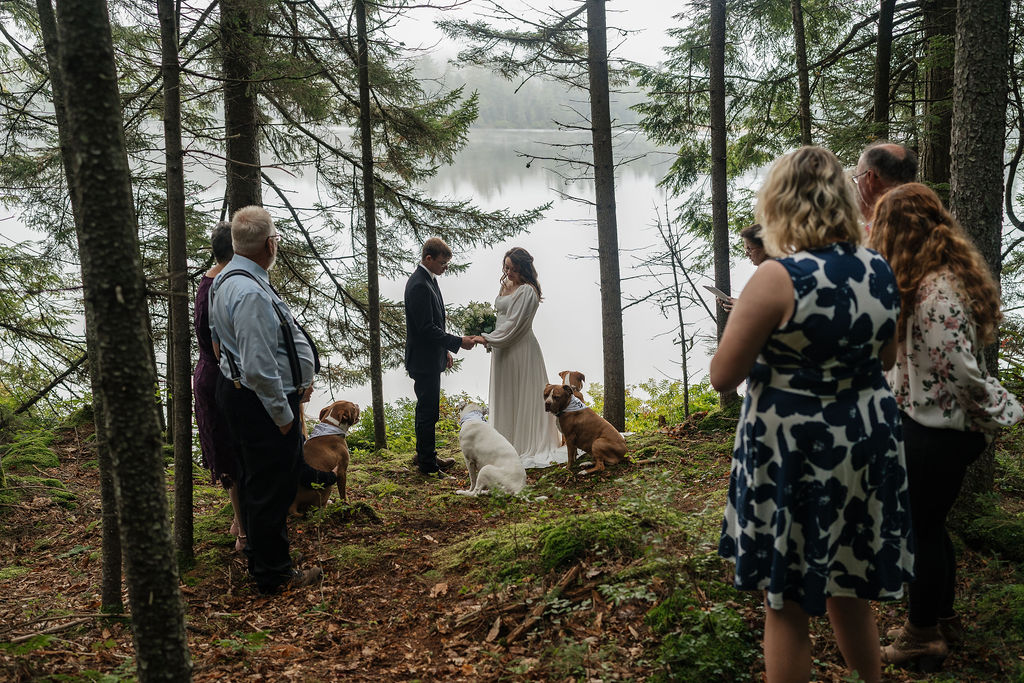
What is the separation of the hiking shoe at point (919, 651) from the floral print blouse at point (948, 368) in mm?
973

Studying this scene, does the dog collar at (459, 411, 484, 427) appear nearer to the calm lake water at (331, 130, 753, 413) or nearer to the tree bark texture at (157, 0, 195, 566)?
the tree bark texture at (157, 0, 195, 566)

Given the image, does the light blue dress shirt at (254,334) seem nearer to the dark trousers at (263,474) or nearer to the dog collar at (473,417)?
the dark trousers at (263,474)

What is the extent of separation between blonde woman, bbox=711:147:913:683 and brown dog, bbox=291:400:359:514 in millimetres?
4041

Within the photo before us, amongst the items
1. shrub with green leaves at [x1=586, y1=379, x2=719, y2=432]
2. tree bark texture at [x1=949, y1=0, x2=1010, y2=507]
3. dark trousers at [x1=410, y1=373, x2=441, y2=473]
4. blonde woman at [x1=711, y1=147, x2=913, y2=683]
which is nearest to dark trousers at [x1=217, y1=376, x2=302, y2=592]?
blonde woman at [x1=711, y1=147, x2=913, y2=683]

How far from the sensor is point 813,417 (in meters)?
2.29

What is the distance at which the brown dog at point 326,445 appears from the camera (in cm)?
576

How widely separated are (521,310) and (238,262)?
390cm

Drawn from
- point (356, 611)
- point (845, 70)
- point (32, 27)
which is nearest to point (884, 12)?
point (845, 70)

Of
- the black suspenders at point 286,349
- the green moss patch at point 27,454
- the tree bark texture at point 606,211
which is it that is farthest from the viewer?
the tree bark texture at point 606,211

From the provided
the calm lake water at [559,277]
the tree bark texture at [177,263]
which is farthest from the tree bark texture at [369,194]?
the calm lake water at [559,277]

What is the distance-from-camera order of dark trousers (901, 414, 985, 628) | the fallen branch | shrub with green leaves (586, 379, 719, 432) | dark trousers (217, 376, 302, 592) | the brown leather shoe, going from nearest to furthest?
dark trousers (901, 414, 985, 628) → the fallen branch → dark trousers (217, 376, 302, 592) → the brown leather shoe → shrub with green leaves (586, 379, 719, 432)

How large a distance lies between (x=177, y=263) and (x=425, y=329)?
342 centimetres

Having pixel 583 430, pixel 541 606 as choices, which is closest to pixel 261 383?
pixel 541 606

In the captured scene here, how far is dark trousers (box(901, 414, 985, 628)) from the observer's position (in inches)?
115
